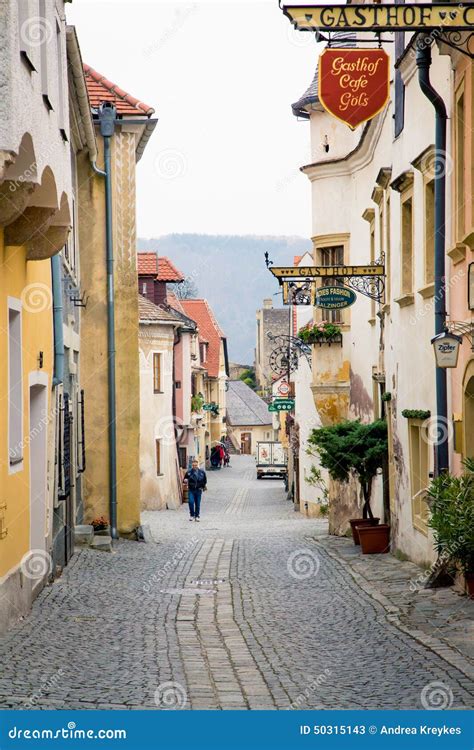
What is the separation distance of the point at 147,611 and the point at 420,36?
710 centimetres

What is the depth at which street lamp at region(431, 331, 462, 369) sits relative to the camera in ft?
40.2

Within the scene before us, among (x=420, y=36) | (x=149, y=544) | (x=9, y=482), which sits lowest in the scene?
(x=149, y=544)

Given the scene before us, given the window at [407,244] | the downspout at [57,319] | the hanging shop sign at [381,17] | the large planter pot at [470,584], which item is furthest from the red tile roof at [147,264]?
the hanging shop sign at [381,17]

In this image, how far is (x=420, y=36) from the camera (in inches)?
517

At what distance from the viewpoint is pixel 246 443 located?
339ft

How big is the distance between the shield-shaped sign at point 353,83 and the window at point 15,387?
6.49m

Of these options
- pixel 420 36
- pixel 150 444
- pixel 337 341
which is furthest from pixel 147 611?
pixel 150 444

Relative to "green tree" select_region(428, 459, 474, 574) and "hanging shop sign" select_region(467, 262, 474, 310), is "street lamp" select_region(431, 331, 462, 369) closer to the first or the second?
"hanging shop sign" select_region(467, 262, 474, 310)

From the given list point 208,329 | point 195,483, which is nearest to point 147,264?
point 195,483

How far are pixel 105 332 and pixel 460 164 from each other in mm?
9784

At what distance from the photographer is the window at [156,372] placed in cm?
4256

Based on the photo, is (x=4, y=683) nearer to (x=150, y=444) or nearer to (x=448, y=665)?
(x=448, y=665)

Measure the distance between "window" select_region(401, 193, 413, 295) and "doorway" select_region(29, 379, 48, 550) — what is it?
20.1 feet

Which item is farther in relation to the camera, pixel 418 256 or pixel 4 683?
pixel 418 256
